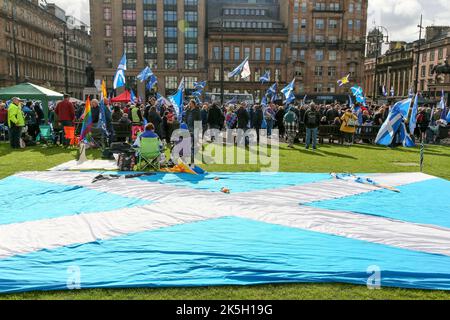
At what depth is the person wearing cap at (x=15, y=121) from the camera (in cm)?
1680

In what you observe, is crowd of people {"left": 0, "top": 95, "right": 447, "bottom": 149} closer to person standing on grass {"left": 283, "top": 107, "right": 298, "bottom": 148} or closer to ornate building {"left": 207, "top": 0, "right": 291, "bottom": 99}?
person standing on grass {"left": 283, "top": 107, "right": 298, "bottom": 148}

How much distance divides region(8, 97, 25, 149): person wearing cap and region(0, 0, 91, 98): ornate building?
142 feet

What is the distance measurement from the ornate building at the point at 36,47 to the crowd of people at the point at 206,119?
4173cm

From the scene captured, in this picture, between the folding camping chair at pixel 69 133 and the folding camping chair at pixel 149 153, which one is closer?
the folding camping chair at pixel 149 153

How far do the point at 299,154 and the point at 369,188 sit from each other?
20.3 feet

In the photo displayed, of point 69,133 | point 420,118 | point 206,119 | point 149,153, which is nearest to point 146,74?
point 206,119

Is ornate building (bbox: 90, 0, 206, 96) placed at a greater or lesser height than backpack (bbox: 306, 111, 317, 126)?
greater

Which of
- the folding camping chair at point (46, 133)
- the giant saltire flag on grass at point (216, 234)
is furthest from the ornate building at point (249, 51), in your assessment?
the giant saltire flag on grass at point (216, 234)

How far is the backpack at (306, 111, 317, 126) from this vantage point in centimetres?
1711

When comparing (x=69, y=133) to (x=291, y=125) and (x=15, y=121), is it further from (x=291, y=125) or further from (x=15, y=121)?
(x=291, y=125)

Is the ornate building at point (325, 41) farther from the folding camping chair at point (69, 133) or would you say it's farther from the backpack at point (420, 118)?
the folding camping chair at point (69, 133)

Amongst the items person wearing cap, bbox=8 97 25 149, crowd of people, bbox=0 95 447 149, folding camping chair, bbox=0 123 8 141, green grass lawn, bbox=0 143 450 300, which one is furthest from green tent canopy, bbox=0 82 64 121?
green grass lawn, bbox=0 143 450 300

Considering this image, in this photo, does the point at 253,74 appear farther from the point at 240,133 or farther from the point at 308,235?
the point at 308,235

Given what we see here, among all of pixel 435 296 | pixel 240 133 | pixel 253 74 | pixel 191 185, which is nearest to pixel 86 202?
pixel 191 185
